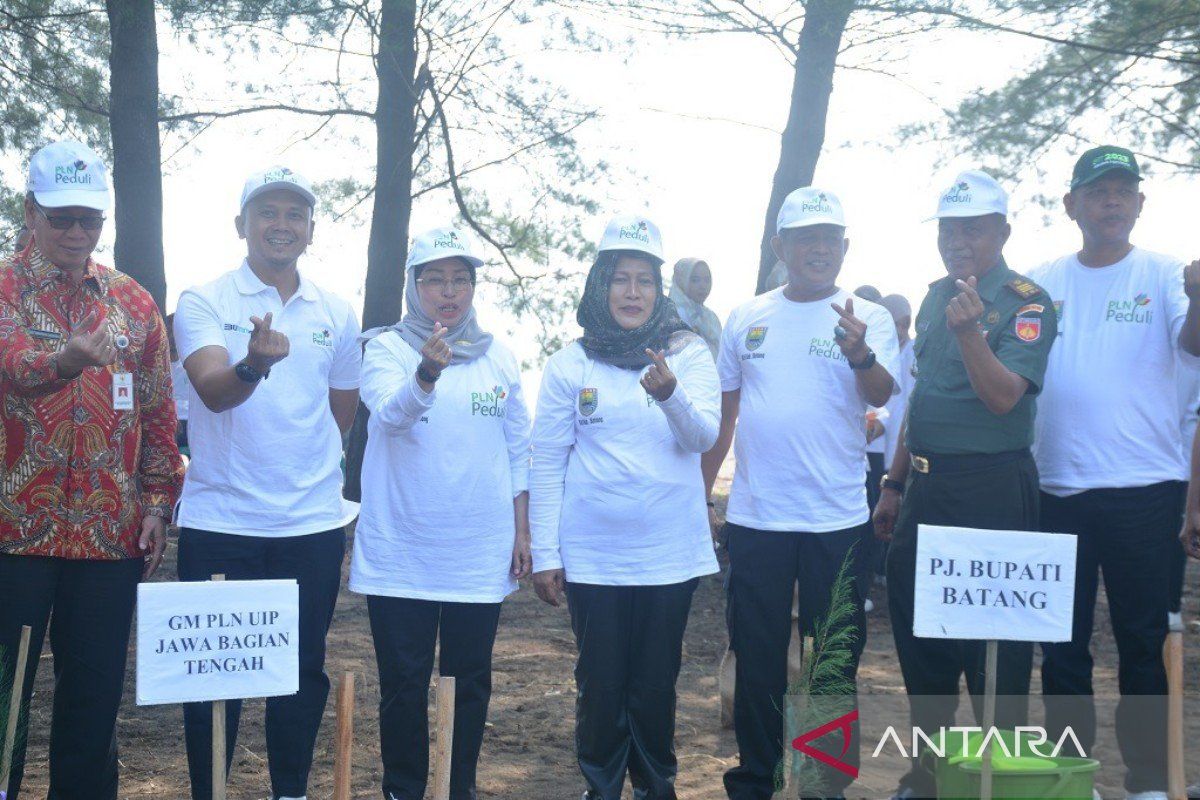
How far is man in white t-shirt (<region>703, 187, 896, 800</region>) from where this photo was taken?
4199mm

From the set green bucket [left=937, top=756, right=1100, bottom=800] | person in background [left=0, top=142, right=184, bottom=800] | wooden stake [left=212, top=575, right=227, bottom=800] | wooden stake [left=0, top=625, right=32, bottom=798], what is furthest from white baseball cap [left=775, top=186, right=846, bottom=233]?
wooden stake [left=0, top=625, right=32, bottom=798]

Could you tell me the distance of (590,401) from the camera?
414 cm

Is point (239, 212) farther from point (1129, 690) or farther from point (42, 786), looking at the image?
point (1129, 690)

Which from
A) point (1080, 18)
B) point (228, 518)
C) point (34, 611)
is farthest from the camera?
point (1080, 18)

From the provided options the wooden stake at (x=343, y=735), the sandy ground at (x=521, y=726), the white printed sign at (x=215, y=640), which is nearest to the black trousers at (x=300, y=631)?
the sandy ground at (x=521, y=726)

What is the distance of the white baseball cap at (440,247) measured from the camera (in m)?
4.13

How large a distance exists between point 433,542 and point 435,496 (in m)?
0.14

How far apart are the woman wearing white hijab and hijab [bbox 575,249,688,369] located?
1.18 feet

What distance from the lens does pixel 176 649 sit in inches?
116

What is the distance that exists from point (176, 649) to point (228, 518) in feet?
3.27

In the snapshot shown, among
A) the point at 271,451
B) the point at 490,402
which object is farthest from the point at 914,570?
the point at 271,451

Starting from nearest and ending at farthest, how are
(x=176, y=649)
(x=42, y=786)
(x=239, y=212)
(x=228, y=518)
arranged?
(x=176, y=649) < (x=228, y=518) < (x=239, y=212) < (x=42, y=786)

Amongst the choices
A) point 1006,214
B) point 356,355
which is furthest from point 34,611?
point 1006,214

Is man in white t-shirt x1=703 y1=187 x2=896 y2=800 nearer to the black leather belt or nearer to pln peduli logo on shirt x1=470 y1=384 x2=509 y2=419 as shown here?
the black leather belt
